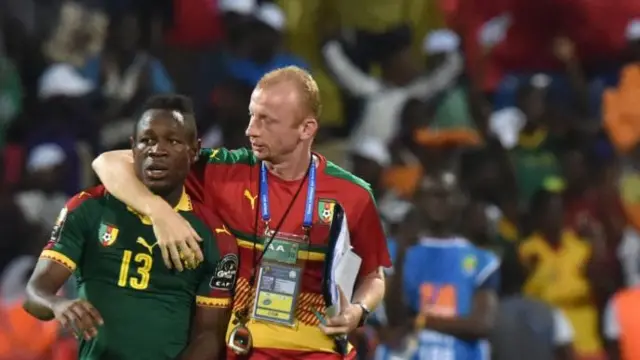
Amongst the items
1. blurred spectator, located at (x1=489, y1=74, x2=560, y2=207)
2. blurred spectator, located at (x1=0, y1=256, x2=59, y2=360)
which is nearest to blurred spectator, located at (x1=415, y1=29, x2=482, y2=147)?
blurred spectator, located at (x1=489, y1=74, x2=560, y2=207)

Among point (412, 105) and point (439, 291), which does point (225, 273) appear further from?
point (412, 105)

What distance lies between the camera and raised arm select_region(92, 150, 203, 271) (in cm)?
439

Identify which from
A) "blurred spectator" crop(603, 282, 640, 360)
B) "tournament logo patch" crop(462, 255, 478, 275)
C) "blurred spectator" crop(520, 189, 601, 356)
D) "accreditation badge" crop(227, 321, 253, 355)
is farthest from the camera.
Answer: "blurred spectator" crop(520, 189, 601, 356)

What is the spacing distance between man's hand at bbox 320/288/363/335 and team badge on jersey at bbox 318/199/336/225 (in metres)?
0.29

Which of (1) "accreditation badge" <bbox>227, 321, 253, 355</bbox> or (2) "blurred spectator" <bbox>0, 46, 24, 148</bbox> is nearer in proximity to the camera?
(1) "accreditation badge" <bbox>227, 321, 253, 355</bbox>

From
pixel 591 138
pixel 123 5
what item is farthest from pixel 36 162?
pixel 591 138

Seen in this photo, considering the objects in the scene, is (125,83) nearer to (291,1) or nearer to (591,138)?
(291,1)

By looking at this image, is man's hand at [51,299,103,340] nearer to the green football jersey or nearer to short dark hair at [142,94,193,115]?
the green football jersey

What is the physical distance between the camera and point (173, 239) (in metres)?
4.38

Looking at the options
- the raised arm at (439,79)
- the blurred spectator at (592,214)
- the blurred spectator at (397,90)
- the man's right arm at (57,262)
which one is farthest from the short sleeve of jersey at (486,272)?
the man's right arm at (57,262)

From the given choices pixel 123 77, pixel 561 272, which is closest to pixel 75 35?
pixel 123 77

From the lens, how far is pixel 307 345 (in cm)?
468

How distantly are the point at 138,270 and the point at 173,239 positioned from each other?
0.17 meters

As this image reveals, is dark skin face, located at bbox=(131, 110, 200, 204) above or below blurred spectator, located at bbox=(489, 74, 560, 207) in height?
below
